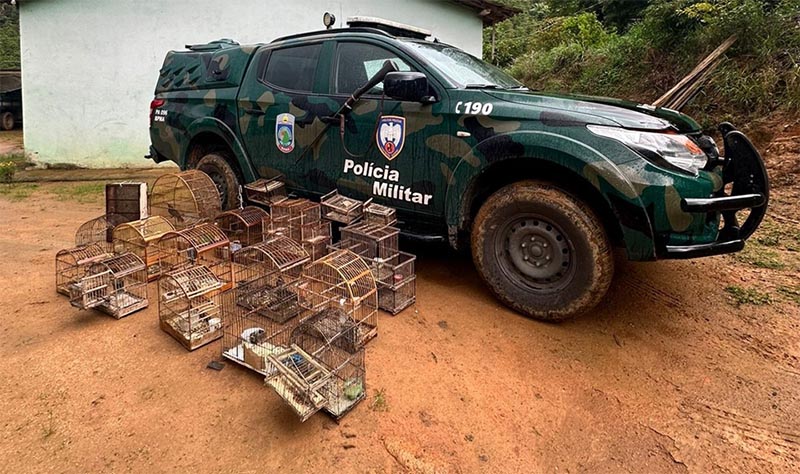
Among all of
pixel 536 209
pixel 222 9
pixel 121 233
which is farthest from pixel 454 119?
pixel 222 9

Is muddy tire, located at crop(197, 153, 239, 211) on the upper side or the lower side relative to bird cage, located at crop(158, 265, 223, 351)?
upper

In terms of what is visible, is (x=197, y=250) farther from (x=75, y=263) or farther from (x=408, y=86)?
(x=408, y=86)

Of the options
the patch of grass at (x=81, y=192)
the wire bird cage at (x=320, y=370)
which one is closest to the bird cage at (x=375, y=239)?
the wire bird cage at (x=320, y=370)

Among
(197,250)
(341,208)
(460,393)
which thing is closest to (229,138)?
(197,250)

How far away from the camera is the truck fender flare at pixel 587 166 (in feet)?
8.80

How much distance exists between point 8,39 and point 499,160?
3025 cm

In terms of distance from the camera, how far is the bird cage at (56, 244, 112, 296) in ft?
11.1

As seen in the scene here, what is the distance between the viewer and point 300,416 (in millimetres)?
2006

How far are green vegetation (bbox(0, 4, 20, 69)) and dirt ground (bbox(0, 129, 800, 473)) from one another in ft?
81.7

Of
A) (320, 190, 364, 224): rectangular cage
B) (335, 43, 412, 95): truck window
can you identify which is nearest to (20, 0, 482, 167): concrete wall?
(335, 43, 412, 95): truck window

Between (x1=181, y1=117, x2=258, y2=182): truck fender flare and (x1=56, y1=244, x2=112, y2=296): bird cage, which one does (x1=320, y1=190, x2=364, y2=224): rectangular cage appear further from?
(x1=56, y1=244, x2=112, y2=296): bird cage

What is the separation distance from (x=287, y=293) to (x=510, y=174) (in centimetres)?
168

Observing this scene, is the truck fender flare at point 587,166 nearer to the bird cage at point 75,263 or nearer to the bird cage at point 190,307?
the bird cage at point 190,307

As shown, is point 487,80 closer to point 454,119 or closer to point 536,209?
point 454,119
